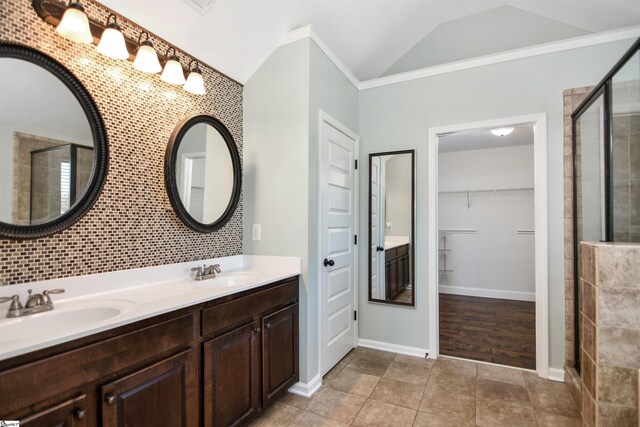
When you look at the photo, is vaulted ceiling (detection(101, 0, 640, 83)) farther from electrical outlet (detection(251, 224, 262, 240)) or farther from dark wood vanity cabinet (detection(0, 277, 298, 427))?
dark wood vanity cabinet (detection(0, 277, 298, 427))

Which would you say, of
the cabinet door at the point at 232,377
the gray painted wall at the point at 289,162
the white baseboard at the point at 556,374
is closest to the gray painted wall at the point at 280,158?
the gray painted wall at the point at 289,162

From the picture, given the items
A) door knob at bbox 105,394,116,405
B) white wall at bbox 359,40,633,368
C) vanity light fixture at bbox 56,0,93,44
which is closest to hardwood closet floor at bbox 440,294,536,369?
white wall at bbox 359,40,633,368

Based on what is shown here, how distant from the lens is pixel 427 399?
2230 mm

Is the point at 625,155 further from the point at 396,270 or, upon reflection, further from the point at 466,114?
the point at 396,270

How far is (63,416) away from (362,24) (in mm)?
3014

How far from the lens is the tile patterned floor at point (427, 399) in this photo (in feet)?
6.55

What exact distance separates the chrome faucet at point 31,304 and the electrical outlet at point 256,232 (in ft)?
4.23

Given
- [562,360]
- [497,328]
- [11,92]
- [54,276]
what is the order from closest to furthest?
[11,92] → [54,276] → [562,360] → [497,328]

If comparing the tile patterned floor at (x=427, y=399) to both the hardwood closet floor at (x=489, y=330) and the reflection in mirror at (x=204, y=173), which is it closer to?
the hardwood closet floor at (x=489, y=330)

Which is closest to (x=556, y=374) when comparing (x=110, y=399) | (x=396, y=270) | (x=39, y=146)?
(x=396, y=270)

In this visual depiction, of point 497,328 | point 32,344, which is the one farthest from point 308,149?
point 497,328

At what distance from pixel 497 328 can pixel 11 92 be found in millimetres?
4470

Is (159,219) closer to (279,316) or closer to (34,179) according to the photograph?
(34,179)

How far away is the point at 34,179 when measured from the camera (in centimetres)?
145
